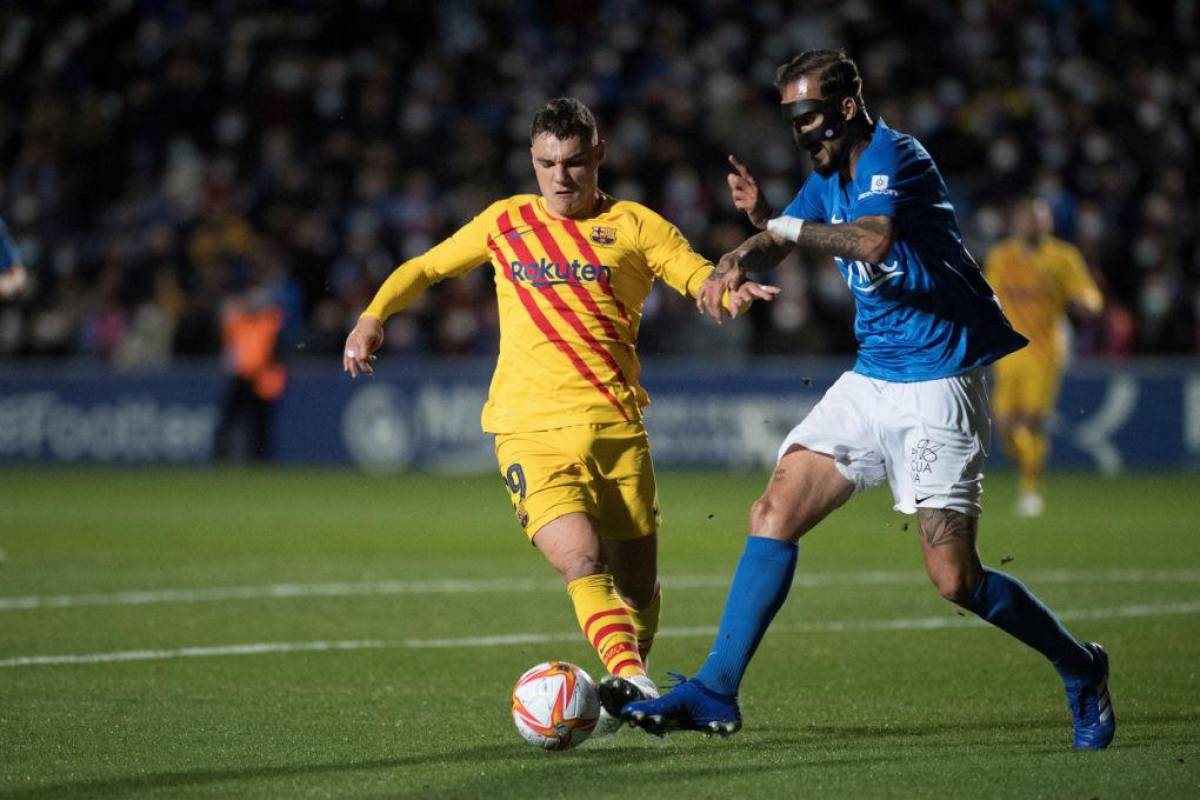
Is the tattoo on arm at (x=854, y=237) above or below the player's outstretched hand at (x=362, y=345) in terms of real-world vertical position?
above

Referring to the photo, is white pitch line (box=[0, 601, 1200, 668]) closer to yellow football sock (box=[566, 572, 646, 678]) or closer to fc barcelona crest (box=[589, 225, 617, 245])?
yellow football sock (box=[566, 572, 646, 678])

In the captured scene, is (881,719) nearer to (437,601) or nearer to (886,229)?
(886,229)

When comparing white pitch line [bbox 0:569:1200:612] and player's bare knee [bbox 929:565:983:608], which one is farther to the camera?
white pitch line [bbox 0:569:1200:612]

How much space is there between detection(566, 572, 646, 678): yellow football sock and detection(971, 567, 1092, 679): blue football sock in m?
1.24

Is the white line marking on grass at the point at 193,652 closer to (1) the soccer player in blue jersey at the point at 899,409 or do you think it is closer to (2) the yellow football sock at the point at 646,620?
(2) the yellow football sock at the point at 646,620

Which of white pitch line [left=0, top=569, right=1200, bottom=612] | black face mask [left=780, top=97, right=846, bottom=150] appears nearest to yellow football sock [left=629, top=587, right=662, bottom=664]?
black face mask [left=780, top=97, right=846, bottom=150]

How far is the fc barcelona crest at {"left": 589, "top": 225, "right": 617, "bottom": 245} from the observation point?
701 cm

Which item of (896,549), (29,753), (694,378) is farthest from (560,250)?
(694,378)

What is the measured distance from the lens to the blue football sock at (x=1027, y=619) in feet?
21.4

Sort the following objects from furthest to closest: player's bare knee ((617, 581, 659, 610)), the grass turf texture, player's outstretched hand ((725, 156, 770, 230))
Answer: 1. player's bare knee ((617, 581, 659, 610))
2. player's outstretched hand ((725, 156, 770, 230))
3. the grass turf texture

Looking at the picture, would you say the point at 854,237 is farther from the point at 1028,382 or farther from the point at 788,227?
the point at 1028,382

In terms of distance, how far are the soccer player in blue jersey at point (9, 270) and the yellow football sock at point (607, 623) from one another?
265 inches

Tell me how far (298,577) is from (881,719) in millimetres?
5930

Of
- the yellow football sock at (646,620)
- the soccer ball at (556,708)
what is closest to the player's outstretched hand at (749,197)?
the yellow football sock at (646,620)
